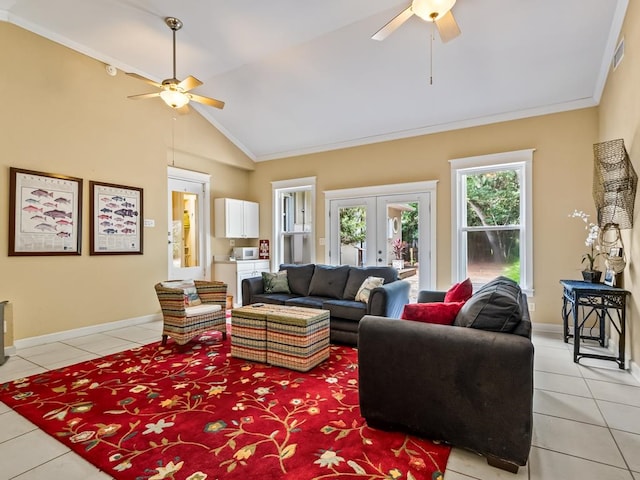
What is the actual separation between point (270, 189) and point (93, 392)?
482cm

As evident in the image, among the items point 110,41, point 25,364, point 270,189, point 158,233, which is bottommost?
point 25,364

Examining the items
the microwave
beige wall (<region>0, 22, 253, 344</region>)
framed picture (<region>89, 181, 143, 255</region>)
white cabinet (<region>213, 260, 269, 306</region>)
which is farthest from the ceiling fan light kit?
the microwave

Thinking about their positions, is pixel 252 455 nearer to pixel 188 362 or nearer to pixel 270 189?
pixel 188 362

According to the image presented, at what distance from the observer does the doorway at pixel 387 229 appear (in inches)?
207

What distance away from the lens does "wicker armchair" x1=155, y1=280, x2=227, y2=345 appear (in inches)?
148

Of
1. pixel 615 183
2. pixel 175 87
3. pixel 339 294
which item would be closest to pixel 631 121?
pixel 615 183

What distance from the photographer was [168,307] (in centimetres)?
388

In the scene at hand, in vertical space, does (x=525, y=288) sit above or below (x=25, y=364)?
above

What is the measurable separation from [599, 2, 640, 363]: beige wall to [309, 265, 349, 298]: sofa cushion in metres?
2.95

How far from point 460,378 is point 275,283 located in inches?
133

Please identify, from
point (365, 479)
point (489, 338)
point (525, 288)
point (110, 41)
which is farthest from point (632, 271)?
point (110, 41)

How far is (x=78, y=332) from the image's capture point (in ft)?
14.3

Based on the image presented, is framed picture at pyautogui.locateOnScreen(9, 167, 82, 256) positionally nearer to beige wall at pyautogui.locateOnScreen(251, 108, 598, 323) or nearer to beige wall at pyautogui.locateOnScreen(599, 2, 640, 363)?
beige wall at pyautogui.locateOnScreen(251, 108, 598, 323)

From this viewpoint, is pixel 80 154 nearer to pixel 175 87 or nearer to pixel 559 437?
pixel 175 87
